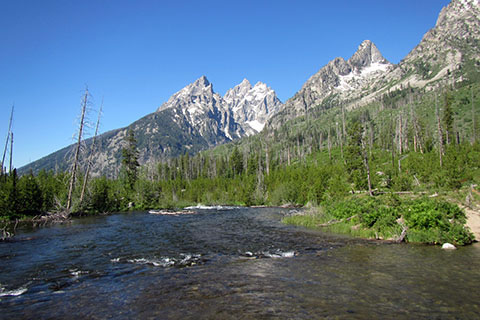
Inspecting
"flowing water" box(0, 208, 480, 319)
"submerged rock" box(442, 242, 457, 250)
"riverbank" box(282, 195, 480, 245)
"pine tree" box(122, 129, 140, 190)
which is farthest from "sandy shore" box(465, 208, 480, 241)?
"pine tree" box(122, 129, 140, 190)

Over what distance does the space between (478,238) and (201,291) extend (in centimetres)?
2004

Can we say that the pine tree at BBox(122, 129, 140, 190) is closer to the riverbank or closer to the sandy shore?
the riverbank

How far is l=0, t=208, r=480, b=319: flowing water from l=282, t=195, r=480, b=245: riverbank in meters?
1.50

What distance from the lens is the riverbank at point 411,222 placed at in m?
20.2

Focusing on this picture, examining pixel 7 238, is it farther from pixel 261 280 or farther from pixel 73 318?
pixel 261 280

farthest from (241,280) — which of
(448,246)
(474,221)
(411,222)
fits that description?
(474,221)

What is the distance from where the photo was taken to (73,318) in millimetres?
9641

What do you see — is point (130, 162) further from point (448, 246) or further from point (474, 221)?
point (448, 246)

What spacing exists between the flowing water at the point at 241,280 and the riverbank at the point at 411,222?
150 cm

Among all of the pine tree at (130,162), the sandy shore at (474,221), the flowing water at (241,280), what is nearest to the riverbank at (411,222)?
the sandy shore at (474,221)

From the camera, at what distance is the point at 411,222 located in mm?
21984

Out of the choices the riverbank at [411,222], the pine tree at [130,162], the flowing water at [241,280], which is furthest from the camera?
the pine tree at [130,162]

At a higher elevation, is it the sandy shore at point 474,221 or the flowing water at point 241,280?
the sandy shore at point 474,221

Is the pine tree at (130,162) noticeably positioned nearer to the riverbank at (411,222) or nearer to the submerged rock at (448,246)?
the riverbank at (411,222)
